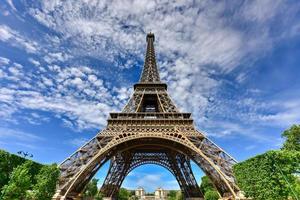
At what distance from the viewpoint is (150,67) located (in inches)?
1518

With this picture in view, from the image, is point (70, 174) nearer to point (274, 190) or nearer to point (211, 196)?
point (274, 190)

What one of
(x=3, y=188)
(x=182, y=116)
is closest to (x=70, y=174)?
(x=3, y=188)

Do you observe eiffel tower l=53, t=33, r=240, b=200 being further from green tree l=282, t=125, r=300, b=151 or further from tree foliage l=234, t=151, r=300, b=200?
green tree l=282, t=125, r=300, b=151

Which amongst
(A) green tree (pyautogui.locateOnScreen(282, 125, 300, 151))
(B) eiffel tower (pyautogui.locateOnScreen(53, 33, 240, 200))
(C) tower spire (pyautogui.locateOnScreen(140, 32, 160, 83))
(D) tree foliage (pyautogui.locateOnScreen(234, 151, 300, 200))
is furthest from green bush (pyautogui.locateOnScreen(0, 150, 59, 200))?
(A) green tree (pyautogui.locateOnScreen(282, 125, 300, 151))

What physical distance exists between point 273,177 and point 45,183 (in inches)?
779

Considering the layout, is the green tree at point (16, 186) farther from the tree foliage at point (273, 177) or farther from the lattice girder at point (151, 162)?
the tree foliage at point (273, 177)

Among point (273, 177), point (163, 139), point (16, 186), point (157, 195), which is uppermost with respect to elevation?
point (157, 195)

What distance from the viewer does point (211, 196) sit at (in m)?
36.9

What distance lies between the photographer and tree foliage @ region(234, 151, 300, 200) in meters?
18.6

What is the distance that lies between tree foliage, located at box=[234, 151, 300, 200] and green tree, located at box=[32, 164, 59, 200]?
1749 cm

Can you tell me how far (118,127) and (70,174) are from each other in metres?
7.24

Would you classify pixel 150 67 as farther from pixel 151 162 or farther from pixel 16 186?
pixel 16 186

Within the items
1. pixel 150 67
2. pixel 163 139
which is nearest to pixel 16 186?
pixel 163 139

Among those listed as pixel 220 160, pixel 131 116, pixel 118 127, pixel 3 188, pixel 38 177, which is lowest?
pixel 3 188
